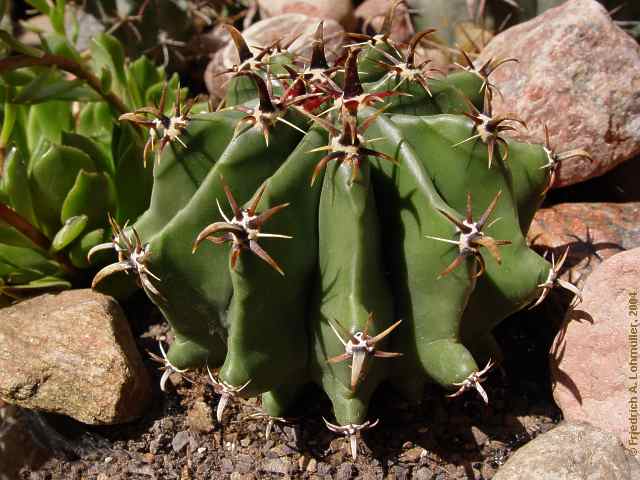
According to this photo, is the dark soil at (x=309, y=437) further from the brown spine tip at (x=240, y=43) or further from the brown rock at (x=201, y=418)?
the brown spine tip at (x=240, y=43)

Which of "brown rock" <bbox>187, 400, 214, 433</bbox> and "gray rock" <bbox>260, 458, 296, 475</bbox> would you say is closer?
"gray rock" <bbox>260, 458, 296, 475</bbox>

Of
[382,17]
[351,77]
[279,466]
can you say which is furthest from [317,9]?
[279,466]

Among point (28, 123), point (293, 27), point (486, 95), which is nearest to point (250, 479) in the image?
point (486, 95)

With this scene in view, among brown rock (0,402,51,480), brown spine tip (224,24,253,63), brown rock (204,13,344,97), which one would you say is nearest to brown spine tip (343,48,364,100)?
brown spine tip (224,24,253,63)

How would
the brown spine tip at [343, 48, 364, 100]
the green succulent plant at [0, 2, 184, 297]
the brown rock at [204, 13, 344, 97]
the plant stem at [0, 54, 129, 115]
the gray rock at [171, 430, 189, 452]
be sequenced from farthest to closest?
1. the brown rock at [204, 13, 344, 97]
2. the green succulent plant at [0, 2, 184, 297]
3. the plant stem at [0, 54, 129, 115]
4. the gray rock at [171, 430, 189, 452]
5. the brown spine tip at [343, 48, 364, 100]

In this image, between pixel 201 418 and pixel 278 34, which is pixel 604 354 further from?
pixel 278 34

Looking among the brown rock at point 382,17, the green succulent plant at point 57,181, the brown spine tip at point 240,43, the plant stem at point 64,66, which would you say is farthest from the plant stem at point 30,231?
the brown rock at point 382,17

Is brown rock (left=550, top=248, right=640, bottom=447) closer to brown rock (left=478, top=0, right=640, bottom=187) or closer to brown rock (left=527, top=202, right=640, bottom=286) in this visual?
brown rock (left=527, top=202, right=640, bottom=286)
